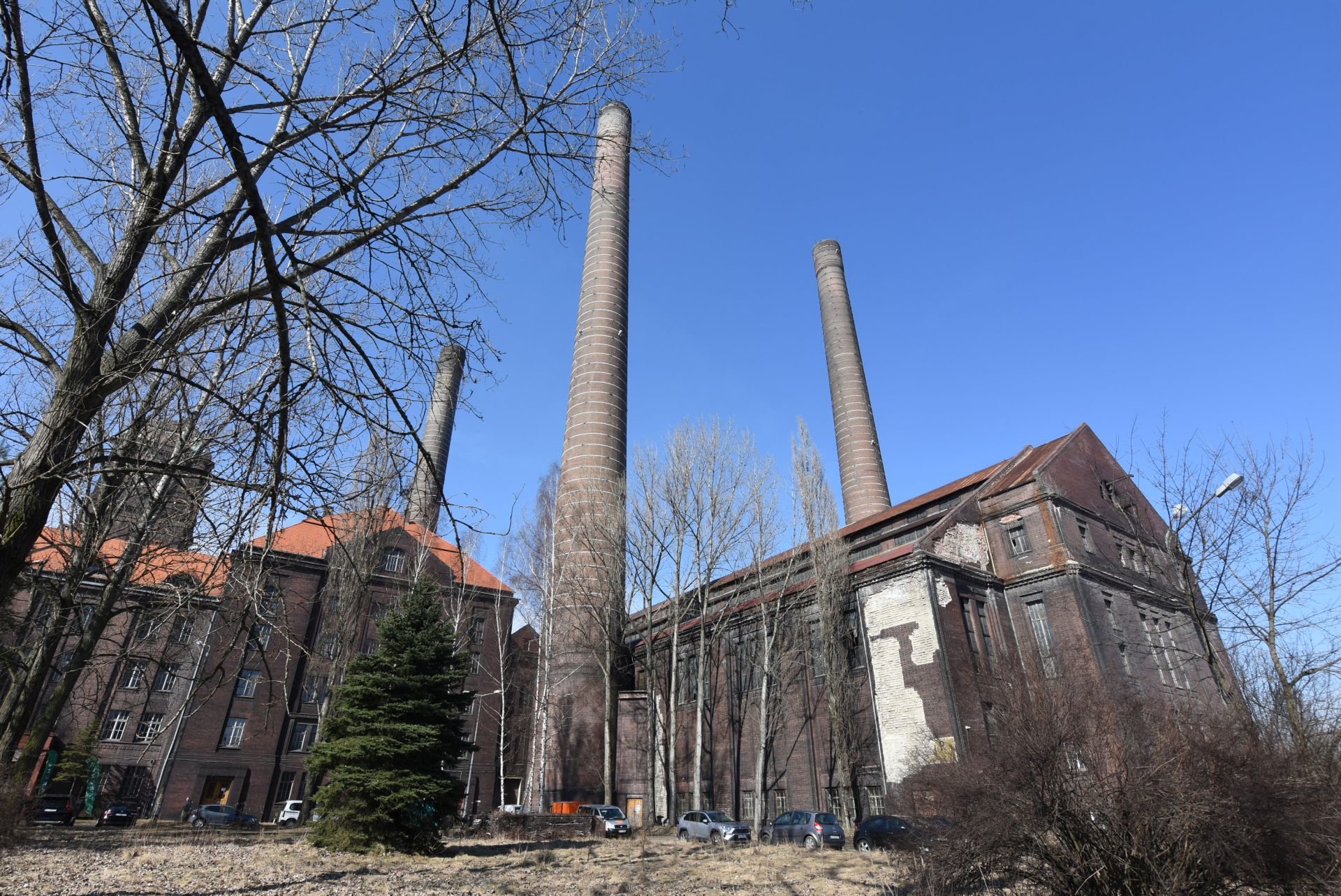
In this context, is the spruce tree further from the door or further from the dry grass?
the door

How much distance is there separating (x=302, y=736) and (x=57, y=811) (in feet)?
27.4

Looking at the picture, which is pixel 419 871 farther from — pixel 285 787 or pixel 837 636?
pixel 285 787

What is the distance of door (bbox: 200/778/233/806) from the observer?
2785cm

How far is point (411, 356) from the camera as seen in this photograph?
4297 mm

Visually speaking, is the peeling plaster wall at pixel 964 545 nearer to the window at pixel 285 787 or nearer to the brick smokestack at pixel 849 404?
the brick smokestack at pixel 849 404

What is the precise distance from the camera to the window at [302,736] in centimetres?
2967

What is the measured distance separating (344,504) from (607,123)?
36.9 meters

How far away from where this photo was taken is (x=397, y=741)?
510 inches

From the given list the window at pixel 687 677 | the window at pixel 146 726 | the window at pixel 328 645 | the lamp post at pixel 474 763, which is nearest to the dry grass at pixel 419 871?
the window at pixel 328 645

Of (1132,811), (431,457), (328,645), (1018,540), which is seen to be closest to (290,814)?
(328,645)

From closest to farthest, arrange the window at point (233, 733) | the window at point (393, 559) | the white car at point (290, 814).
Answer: the white car at point (290, 814) → the window at point (233, 733) → the window at point (393, 559)

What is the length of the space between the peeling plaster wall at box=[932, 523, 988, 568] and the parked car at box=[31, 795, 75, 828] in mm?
29674

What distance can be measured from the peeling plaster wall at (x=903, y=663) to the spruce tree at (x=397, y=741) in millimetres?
13251

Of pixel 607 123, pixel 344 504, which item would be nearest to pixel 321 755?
pixel 344 504
